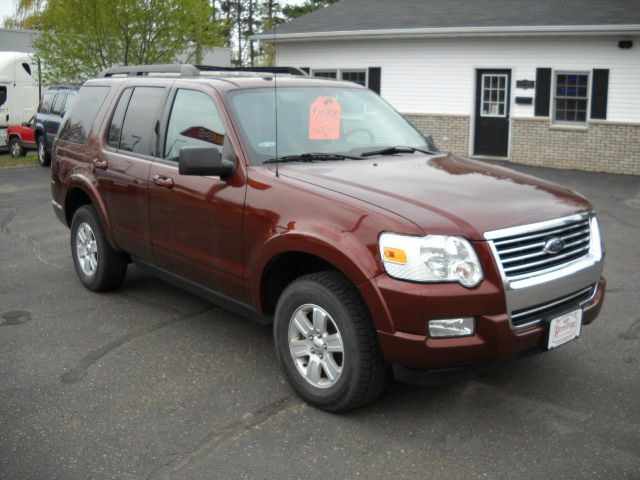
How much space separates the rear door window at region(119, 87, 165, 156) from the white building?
1301cm

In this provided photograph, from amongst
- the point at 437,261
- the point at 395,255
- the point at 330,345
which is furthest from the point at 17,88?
the point at 437,261

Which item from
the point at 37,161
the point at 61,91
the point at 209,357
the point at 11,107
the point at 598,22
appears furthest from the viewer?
the point at 11,107

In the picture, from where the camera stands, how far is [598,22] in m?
16.2

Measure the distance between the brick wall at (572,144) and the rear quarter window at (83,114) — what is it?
513 inches

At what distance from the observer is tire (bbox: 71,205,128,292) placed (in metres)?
6.30

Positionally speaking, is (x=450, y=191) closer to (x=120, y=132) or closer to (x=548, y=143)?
(x=120, y=132)

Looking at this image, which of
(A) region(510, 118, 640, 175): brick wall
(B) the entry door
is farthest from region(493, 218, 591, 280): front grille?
(B) the entry door

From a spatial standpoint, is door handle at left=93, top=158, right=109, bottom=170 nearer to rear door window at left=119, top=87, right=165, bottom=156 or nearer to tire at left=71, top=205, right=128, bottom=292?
rear door window at left=119, top=87, right=165, bottom=156

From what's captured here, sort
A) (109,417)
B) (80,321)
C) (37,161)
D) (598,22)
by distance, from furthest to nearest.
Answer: (37,161) → (598,22) → (80,321) → (109,417)

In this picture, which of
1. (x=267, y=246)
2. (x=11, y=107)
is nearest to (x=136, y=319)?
(x=267, y=246)

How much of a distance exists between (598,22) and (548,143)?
9.37 ft

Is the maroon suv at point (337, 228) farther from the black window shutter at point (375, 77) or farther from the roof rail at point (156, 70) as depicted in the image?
the black window shutter at point (375, 77)

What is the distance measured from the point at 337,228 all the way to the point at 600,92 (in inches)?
564

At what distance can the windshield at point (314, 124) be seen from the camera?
4805 mm
